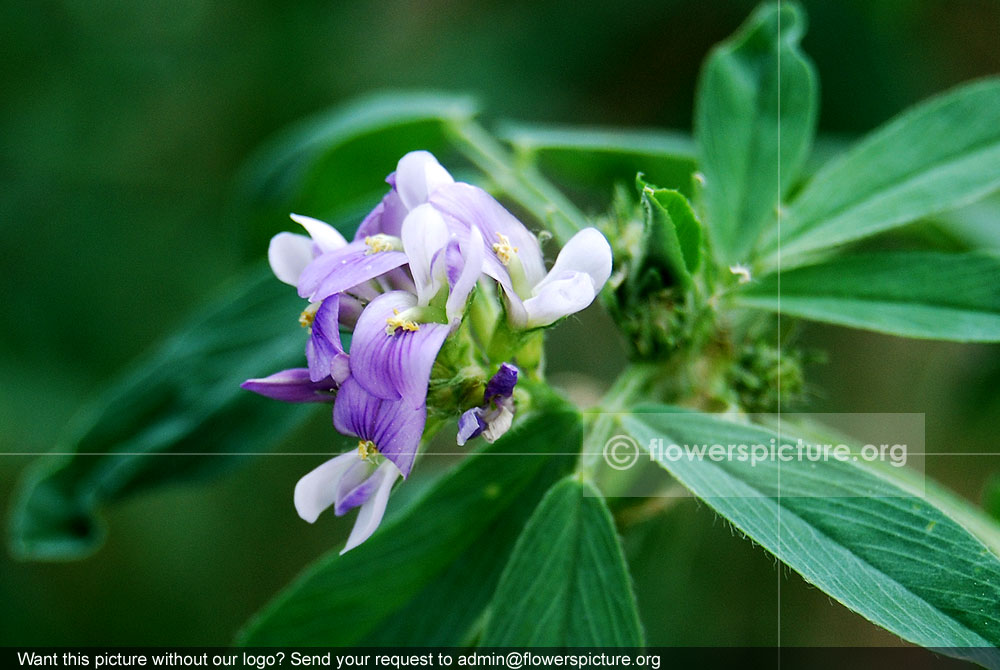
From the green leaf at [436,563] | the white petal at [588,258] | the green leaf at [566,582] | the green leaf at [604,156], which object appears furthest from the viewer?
the green leaf at [604,156]

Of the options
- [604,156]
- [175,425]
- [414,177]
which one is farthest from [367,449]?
[604,156]

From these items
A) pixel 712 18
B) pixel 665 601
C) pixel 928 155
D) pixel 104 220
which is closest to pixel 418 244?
pixel 928 155

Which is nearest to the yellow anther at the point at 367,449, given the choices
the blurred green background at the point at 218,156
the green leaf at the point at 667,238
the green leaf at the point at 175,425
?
the green leaf at the point at 667,238

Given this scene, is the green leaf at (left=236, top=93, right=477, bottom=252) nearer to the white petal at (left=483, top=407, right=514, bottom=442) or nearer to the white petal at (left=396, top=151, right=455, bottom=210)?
the white petal at (left=396, top=151, right=455, bottom=210)

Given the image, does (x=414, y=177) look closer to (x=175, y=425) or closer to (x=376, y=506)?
(x=376, y=506)

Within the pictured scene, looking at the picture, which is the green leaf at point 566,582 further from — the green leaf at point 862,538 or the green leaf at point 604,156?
the green leaf at point 604,156
